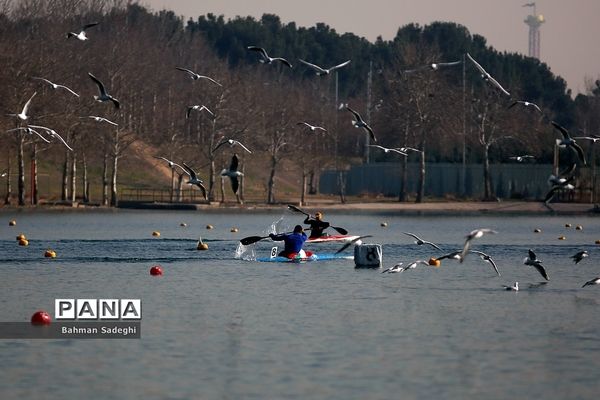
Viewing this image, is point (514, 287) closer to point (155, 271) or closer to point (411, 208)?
point (155, 271)

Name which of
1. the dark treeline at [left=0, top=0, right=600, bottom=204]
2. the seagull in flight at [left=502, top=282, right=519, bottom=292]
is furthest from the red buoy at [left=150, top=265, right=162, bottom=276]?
the dark treeline at [left=0, top=0, right=600, bottom=204]

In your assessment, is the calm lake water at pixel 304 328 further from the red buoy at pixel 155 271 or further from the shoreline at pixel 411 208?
the shoreline at pixel 411 208

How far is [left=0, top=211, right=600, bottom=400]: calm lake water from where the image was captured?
3369 centimetres

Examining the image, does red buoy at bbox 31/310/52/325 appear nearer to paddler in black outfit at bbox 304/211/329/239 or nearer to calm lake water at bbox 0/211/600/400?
calm lake water at bbox 0/211/600/400

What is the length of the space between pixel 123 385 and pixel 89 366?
107 inches

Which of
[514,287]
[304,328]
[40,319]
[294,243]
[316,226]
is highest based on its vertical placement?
[316,226]

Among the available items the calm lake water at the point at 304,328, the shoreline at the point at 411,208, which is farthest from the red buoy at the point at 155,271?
the shoreline at the point at 411,208

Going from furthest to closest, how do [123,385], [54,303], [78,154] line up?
[78,154] < [54,303] < [123,385]

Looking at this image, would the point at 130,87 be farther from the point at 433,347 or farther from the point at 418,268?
the point at 433,347

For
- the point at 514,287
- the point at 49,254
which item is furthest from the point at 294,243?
the point at 514,287

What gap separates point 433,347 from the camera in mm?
39594

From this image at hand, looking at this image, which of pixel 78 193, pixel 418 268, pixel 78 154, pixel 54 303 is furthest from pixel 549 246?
pixel 78 193

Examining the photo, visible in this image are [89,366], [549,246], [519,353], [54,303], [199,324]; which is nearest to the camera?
[89,366]

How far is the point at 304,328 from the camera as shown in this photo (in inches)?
1698
